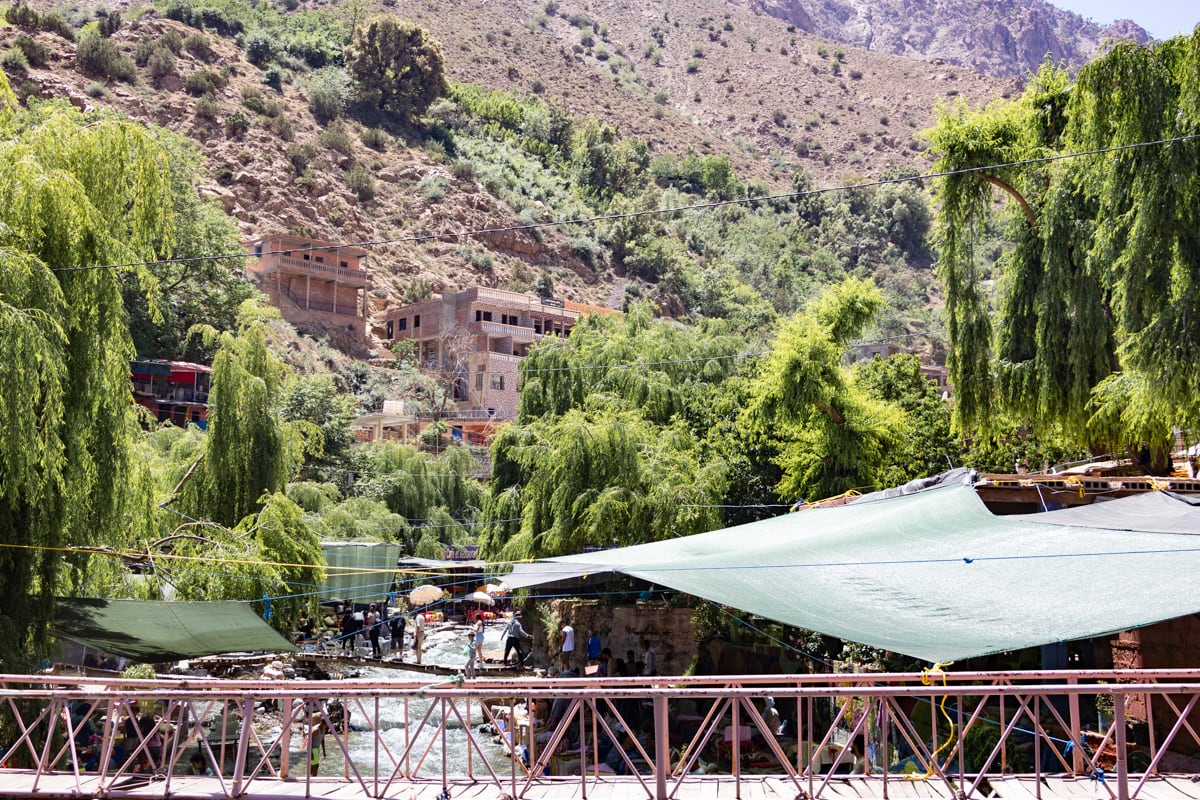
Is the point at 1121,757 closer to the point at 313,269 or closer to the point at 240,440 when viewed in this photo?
the point at 240,440

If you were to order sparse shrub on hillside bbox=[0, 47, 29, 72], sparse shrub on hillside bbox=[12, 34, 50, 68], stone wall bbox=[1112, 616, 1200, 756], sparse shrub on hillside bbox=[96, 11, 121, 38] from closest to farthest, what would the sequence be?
stone wall bbox=[1112, 616, 1200, 756] → sparse shrub on hillside bbox=[0, 47, 29, 72] → sparse shrub on hillside bbox=[12, 34, 50, 68] → sparse shrub on hillside bbox=[96, 11, 121, 38]

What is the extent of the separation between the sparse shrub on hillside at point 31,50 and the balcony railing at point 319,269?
83.5 ft

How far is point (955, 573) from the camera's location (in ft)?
31.4

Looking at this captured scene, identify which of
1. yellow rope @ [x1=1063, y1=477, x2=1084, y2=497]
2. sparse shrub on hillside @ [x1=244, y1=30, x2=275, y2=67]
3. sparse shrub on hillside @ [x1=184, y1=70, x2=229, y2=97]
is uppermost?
sparse shrub on hillside @ [x1=244, y1=30, x2=275, y2=67]

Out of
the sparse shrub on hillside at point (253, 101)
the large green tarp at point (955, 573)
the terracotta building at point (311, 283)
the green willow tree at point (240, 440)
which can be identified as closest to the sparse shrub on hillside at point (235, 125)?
the sparse shrub on hillside at point (253, 101)

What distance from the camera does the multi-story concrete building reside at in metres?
58.0

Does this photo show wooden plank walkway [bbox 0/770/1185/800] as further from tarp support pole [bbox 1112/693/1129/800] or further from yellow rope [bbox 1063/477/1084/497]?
yellow rope [bbox 1063/477/1084/497]

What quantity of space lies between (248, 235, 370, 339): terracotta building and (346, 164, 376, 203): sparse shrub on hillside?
42.2 ft

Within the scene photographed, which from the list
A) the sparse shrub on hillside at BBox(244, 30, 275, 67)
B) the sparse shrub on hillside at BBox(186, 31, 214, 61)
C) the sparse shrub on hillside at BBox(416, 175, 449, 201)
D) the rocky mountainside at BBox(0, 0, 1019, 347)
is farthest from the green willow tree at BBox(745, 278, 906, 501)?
the sparse shrub on hillside at BBox(244, 30, 275, 67)

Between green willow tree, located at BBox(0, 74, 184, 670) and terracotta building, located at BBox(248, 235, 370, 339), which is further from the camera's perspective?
terracotta building, located at BBox(248, 235, 370, 339)

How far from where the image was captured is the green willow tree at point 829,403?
20.6 m

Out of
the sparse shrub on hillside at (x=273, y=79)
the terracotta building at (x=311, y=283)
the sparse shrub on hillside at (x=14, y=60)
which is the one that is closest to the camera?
the terracotta building at (x=311, y=283)

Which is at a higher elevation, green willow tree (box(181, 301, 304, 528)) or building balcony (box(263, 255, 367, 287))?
building balcony (box(263, 255, 367, 287))

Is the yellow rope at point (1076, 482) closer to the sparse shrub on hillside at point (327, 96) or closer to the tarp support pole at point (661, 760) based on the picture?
the tarp support pole at point (661, 760)
